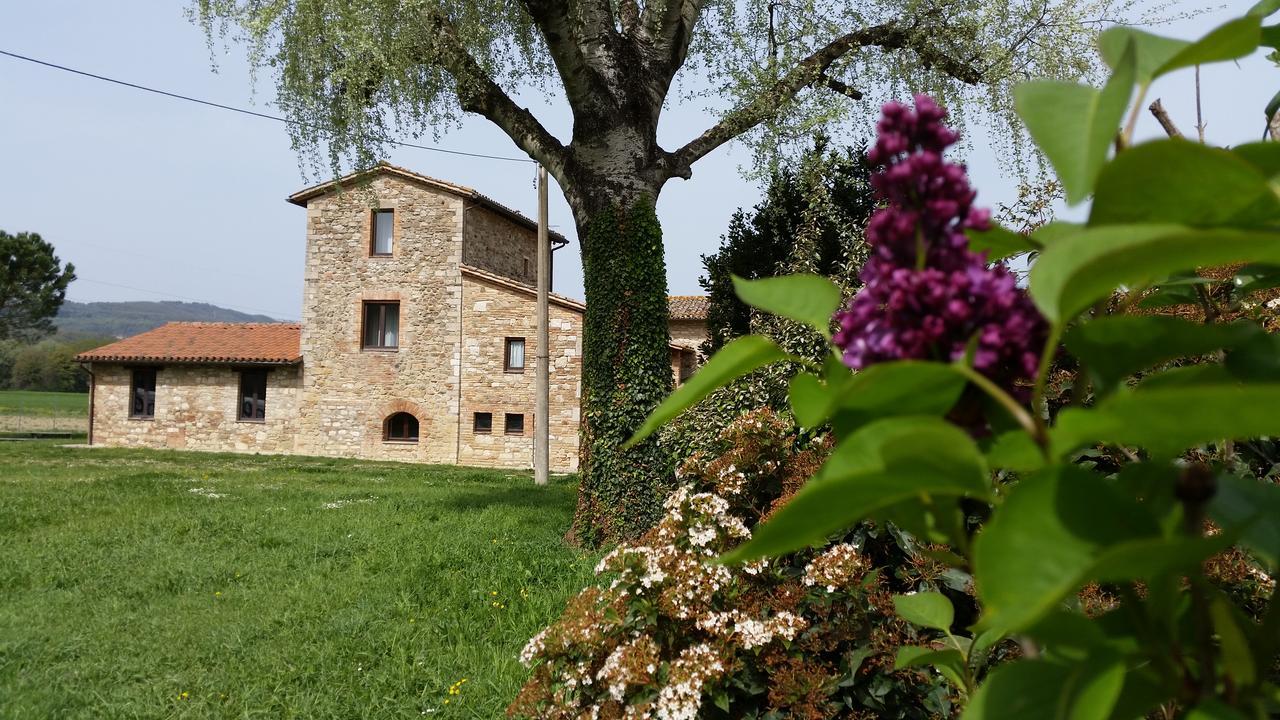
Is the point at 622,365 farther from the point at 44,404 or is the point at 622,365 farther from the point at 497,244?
the point at 44,404

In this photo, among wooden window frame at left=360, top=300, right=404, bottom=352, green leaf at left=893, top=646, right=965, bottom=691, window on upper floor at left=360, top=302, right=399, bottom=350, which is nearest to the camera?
green leaf at left=893, top=646, right=965, bottom=691

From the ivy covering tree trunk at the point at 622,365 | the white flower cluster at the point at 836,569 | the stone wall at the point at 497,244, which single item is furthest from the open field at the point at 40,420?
the white flower cluster at the point at 836,569

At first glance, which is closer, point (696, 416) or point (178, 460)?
point (696, 416)

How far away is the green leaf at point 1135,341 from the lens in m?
0.47

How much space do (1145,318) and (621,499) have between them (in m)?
6.91

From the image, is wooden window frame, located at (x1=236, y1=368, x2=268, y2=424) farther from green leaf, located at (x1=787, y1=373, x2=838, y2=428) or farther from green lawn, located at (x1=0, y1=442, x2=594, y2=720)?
green leaf, located at (x1=787, y1=373, x2=838, y2=428)

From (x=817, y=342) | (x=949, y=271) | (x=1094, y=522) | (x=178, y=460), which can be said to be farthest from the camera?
(x=178, y=460)

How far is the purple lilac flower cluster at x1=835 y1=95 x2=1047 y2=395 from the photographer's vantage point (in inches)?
20.3

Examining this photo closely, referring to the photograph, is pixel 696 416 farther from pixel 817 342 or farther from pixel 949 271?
pixel 949 271

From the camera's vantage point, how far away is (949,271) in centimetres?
54

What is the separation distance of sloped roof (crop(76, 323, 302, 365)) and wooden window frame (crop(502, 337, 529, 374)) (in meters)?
5.19

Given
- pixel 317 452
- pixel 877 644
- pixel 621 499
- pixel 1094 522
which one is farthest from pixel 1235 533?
pixel 317 452

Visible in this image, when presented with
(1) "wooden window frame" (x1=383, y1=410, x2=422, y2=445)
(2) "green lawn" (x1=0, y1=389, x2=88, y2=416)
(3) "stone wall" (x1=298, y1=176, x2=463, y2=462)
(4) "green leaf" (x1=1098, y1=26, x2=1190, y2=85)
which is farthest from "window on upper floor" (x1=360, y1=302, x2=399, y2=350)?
(2) "green lawn" (x1=0, y1=389, x2=88, y2=416)

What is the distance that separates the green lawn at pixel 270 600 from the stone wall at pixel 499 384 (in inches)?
331
